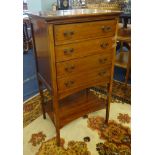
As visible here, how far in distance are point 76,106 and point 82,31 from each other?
78 centimetres

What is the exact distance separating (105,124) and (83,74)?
674 mm

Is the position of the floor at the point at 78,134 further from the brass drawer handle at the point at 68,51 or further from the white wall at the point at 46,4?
the white wall at the point at 46,4

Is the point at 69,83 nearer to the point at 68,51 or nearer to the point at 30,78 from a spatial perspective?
the point at 68,51

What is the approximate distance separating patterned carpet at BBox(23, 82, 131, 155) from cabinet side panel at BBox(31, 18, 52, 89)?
545 mm

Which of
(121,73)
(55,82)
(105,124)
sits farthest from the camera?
(121,73)

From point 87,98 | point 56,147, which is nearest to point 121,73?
point 87,98

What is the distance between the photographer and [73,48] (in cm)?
121

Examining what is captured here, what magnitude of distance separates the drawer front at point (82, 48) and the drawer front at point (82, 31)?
0.04m

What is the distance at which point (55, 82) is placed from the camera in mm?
1214

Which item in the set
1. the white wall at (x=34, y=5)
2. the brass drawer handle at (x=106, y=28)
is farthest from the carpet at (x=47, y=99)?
the white wall at (x=34, y=5)

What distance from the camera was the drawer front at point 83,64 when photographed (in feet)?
3.99

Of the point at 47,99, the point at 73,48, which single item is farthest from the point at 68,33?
the point at 47,99

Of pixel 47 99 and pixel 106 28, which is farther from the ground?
pixel 106 28
